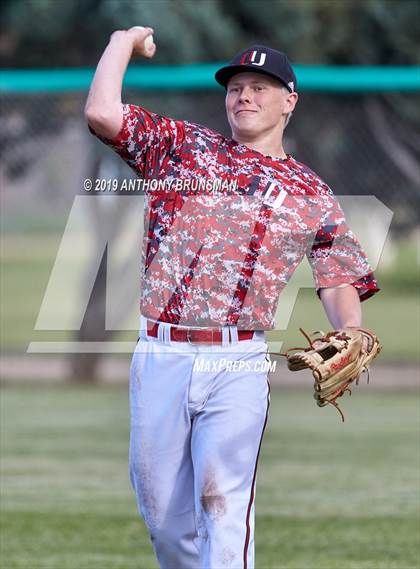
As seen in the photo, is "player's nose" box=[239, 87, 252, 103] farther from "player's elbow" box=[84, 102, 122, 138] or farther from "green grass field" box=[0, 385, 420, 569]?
"green grass field" box=[0, 385, 420, 569]

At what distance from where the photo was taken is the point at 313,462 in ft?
29.9

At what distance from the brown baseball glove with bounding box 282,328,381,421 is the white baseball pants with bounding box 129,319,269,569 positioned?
0.16 meters

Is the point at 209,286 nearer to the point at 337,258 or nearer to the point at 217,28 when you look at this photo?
the point at 337,258

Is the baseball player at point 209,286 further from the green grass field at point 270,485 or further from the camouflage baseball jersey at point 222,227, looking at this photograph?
the green grass field at point 270,485

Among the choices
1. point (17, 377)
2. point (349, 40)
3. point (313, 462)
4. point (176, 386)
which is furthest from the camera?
point (349, 40)

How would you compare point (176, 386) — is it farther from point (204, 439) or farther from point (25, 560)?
point (25, 560)

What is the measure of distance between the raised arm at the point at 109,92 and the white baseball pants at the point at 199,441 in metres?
0.71

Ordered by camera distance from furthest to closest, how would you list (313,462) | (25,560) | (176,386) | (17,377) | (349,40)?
(349,40) < (17,377) < (313,462) < (25,560) < (176,386)

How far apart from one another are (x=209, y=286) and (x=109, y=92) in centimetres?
73

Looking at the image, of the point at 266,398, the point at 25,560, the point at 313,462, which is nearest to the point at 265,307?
the point at 266,398

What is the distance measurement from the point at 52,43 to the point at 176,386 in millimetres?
10459

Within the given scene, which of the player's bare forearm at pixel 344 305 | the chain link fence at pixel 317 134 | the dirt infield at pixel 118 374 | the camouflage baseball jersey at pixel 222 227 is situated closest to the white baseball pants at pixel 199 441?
the camouflage baseball jersey at pixel 222 227

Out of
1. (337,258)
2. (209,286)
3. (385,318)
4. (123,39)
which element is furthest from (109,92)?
(385,318)

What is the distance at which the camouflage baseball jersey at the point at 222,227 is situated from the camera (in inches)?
177
